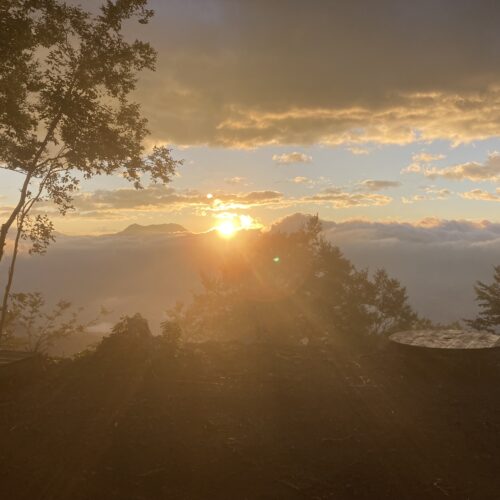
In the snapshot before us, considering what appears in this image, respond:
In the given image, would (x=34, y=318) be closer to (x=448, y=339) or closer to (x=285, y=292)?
(x=448, y=339)

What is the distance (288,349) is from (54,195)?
8.55 m

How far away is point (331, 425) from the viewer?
754 cm

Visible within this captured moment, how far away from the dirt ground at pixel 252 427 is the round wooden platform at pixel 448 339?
23 centimetres

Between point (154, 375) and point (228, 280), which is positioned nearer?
point (154, 375)

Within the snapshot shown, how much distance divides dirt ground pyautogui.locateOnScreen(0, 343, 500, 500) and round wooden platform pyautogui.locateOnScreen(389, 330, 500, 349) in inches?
9.2

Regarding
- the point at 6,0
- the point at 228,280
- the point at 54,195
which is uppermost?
the point at 6,0

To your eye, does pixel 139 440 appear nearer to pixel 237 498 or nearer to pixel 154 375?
pixel 237 498

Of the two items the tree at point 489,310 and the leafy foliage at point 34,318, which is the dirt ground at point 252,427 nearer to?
the leafy foliage at point 34,318

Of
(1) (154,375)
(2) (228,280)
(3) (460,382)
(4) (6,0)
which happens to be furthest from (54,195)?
(2) (228,280)

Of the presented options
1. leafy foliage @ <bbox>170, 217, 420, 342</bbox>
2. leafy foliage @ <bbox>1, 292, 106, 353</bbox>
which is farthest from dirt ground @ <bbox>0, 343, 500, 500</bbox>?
leafy foliage @ <bbox>170, 217, 420, 342</bbox>

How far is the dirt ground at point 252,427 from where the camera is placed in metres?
5.66

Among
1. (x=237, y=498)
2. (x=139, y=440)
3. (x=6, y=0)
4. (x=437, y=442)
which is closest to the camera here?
(x=237, y=498)

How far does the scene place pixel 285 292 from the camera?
95.3ft

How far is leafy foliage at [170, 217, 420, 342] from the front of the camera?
93.4 ft
